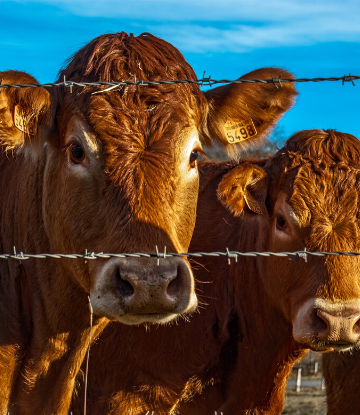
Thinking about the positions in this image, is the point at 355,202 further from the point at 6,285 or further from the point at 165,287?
the point at 6,285

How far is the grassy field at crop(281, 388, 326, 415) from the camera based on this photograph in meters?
11.2

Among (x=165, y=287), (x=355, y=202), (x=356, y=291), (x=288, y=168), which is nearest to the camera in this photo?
(x=165, y=287)

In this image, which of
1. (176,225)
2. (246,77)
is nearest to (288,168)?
(246,77)

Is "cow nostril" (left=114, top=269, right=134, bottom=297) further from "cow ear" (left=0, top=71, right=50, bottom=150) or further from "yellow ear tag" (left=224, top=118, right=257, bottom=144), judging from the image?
"yellow ear tag" (left=224, top=118, right=257, bottom=144)

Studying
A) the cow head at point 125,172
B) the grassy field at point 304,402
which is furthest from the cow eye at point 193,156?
the grassy field at point 304,402

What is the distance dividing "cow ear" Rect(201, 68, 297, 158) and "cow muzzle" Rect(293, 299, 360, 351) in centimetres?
148

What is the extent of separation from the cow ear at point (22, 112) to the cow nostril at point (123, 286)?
1.30 metres

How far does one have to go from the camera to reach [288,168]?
211 inches

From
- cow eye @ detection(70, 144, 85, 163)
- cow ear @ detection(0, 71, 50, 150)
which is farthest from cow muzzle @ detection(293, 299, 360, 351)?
cow ear @ detection(0, 71, 50, 150)

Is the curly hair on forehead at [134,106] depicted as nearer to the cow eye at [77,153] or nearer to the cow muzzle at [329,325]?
the cow eye at [77,153]

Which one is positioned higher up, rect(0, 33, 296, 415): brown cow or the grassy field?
rect(0, 33, 296, 415): brown cow

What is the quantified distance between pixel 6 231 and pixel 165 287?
177cm

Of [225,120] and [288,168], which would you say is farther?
[288,168]

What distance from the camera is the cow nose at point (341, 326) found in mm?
4316
